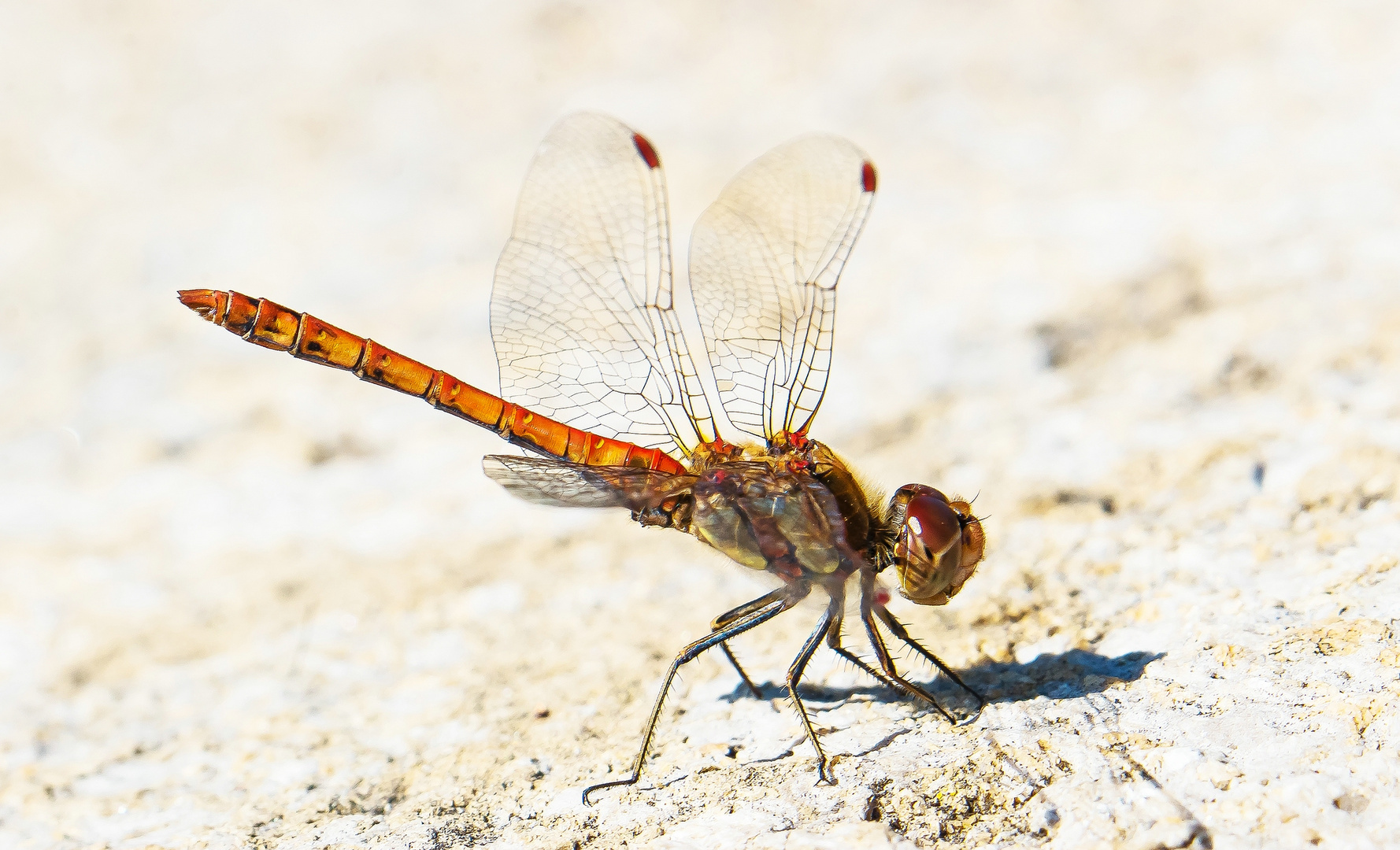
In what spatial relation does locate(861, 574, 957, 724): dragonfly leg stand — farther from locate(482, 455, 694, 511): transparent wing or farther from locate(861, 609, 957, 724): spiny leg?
locate(482, 455, 694, 511): transparent wing

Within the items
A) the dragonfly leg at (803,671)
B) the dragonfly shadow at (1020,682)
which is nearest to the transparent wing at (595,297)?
the dragonfly leg at (803,671)

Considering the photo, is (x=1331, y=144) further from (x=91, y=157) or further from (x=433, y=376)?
(x=91, y=157)

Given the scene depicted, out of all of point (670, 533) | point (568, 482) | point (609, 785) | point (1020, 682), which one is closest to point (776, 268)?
point (670, 533)

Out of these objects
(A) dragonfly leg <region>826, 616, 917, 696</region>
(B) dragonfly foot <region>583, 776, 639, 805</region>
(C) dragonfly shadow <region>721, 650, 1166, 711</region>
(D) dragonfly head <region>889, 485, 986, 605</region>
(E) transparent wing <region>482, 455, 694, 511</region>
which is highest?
(E) transparent wing <region>482, 455, 694, 511</region>

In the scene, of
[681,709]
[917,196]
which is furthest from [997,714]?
[917,196]

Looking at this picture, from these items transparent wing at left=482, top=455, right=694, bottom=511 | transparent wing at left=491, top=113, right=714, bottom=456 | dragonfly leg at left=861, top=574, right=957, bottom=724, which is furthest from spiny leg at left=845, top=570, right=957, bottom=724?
transparent wing at left=491, top=113, right=714, bottom=456

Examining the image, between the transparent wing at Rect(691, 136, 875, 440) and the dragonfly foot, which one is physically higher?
the transparent wing at Rect(691, 136, 875, 440)

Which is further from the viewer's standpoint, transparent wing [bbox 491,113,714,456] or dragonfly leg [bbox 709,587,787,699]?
transparent wing [bbox 491,113,714,456]

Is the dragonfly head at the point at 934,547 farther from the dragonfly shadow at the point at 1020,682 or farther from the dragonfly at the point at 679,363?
the dragonfly shadow at the point at 1020,682
